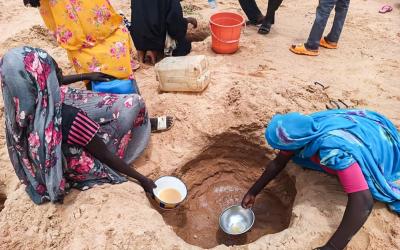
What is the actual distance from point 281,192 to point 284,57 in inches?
69.0

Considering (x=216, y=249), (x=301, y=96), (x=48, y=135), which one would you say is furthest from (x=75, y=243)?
(x=301, y=96)

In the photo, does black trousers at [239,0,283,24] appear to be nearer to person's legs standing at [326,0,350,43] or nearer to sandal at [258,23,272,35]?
sandal at [258,23,272,35]

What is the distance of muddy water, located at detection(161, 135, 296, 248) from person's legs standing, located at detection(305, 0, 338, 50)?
1.72m

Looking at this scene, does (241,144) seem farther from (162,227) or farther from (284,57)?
(284,57)

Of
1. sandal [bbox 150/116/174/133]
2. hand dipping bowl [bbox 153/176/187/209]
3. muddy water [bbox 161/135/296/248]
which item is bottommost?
muddy water [bbox 161/135/296/248]

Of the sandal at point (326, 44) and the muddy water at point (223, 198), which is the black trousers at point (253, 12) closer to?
the sandal at point (326, 44)

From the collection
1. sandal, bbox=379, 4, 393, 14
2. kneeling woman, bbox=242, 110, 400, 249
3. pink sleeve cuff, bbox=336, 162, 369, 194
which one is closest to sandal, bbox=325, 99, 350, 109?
kneeling woman, bbox=242, 110, 400, 249

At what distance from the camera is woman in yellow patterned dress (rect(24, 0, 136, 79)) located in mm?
2742

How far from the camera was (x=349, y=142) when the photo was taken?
184cm

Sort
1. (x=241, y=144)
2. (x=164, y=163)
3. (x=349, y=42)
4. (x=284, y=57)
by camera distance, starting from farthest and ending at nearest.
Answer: (x=349, y=42) < (x=284, y=57) < (x=241, y=144) < (x=164, y=163)

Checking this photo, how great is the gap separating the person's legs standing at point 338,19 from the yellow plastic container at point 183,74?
1729 millimetres

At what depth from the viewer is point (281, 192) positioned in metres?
2.76

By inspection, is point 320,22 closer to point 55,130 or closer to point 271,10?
point 271,10

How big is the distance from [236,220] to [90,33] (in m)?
1.92
